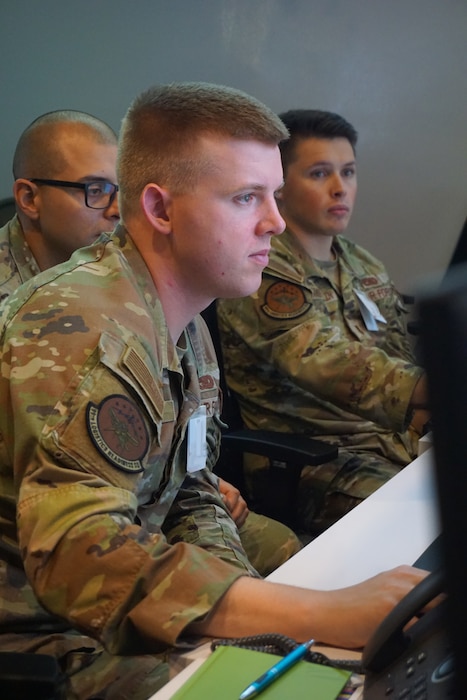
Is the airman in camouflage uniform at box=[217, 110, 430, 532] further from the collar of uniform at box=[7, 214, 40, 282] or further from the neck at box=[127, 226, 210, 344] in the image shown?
the neck at box=[127, 226, 210, 344]

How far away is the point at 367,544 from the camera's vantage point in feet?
3.60

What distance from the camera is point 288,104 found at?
3033 millimetres

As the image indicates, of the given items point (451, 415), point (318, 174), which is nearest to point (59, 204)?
point (318, 174)

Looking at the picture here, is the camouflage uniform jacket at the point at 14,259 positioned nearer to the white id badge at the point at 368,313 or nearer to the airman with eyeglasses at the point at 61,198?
the airman with eyeglasses at the point at 61,198

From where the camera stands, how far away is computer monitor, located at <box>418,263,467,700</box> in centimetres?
40

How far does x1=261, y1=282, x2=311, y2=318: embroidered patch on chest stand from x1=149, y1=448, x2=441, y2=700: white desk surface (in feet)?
2.53

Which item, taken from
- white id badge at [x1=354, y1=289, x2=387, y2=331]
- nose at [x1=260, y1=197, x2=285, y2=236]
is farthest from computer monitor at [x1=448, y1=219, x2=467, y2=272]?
nose at [x1=260, y1=197, x2=285, y2=236]

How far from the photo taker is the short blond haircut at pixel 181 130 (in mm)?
1208

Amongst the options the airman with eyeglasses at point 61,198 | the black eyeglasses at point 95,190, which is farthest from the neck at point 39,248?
the black eyeglasses at point 95,190

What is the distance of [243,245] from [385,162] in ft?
6.61

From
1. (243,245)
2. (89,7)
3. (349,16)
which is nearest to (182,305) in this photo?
(243,245)

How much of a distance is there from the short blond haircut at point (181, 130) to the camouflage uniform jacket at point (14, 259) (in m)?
0.77

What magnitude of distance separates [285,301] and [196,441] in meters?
0.84

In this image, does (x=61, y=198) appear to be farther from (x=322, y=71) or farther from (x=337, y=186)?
(x=322, y=71)
